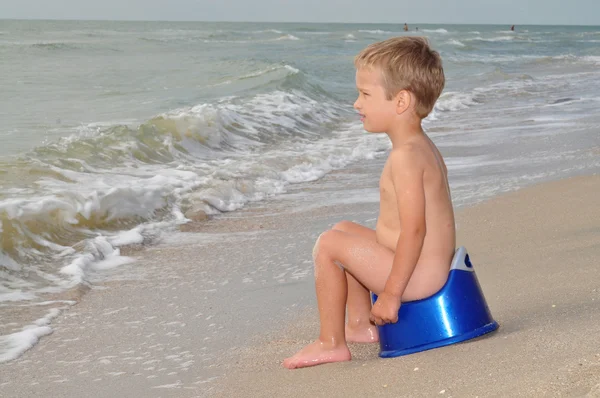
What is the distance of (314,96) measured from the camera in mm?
13844

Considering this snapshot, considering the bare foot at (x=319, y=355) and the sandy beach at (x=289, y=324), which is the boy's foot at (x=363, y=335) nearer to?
the sandy beach at (x=289, y=324)

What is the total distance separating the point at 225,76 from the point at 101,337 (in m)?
14.3

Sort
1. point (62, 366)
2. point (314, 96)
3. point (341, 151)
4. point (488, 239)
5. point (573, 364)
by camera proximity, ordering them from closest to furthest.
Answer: point (573, 364) → point (62, 366) → point (488, 239) → point (341, 151) → point (314, 96)

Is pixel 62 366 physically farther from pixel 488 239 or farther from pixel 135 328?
pixel 488 239

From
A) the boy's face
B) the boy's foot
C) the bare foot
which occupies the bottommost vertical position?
the boy's foot

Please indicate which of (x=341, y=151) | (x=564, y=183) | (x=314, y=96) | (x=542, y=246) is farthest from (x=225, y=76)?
(x=542, y=246)

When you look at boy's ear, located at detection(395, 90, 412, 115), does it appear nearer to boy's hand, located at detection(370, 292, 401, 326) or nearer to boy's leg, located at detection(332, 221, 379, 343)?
boy's leg, located at detection(332, 221, 379, 343)

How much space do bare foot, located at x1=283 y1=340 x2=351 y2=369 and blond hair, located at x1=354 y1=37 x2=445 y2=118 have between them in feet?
2.78

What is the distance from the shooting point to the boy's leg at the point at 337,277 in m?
2.66

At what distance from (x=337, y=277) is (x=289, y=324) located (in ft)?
2.16

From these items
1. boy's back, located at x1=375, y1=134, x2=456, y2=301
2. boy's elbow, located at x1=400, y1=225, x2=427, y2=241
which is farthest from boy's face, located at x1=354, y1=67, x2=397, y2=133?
boy's elbow, located at x1=400, y1=225, x2=427, y2=241

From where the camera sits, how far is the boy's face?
8.75ft

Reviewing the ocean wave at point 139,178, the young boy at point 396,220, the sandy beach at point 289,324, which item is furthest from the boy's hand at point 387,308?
the ocean wave at point 139,178

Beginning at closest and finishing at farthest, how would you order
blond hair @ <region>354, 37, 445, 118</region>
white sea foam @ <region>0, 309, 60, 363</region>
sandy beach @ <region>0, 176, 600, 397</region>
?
1. sandy beach @ <region>0, 176, 600, 397</region>
2. blond hair @ <region>354, 37, 445, 118</region>
3. white sea foam @ <region>0, 309, 60, 363</region>
